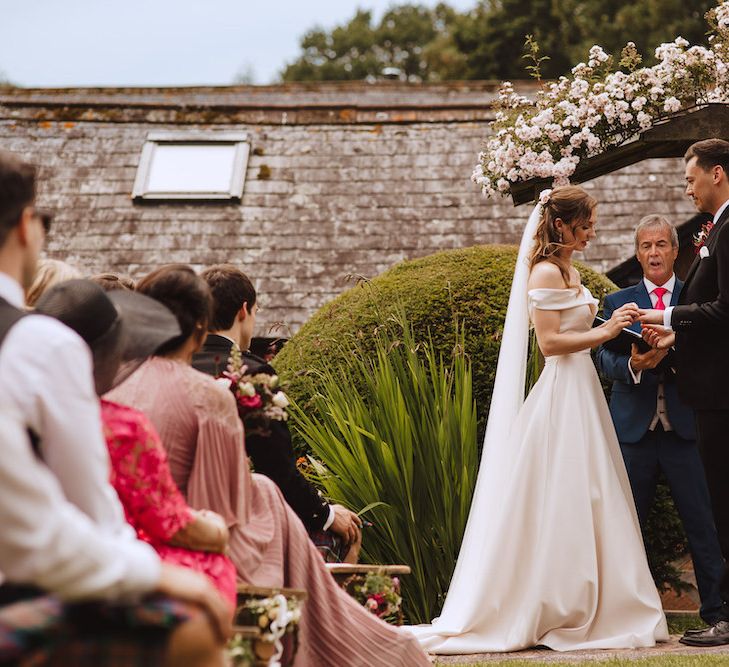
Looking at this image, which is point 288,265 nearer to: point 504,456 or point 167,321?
point 504,456

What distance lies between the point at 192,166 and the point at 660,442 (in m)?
8.94

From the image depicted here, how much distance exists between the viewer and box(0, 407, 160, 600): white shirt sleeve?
186cm

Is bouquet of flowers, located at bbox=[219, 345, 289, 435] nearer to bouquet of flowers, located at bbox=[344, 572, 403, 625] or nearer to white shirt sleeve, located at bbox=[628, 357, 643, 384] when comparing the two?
bouquet of flowers, located at bbox=[344, 572, 403, 625]

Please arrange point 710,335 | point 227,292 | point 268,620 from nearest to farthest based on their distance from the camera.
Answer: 1. point 268,620
2. point 227,292
3. point 710,335

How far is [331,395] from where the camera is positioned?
643 cm

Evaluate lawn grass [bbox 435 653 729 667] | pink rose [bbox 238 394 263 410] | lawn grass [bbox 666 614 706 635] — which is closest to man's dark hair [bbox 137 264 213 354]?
pink rose [bbox 238 394 263 410]

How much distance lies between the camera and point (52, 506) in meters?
1.89

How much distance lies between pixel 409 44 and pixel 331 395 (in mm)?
37867

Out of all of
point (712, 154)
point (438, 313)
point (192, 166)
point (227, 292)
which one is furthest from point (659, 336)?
point (192, 166)

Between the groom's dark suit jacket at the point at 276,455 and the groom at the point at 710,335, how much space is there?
2094 mm

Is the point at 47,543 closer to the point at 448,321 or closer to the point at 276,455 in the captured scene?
the point at 276,455

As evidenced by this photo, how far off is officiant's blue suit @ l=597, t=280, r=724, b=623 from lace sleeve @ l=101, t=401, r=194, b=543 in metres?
3.86

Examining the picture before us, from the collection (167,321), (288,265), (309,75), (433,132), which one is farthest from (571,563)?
(309,75)

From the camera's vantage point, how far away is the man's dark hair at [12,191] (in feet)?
7.37
